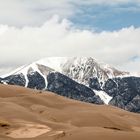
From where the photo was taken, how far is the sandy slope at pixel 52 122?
47.6 ft

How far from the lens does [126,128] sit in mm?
24203

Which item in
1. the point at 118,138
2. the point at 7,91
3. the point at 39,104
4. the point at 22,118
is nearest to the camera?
the point at 118,138

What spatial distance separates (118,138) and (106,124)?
365 inches

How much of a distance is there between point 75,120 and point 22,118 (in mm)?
3154

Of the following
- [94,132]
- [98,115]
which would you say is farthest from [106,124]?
[94,132]

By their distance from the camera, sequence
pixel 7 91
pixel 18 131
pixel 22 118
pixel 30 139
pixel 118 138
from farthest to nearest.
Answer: pixel 7 91 < pixel 22 118 < pixel 18 131 < pixel 30 139 < pixel 118 138

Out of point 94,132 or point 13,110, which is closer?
point 94,132

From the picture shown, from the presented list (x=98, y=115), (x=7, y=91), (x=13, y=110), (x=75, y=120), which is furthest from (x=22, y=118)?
(x=7, y=91)

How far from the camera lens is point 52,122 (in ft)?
67.7

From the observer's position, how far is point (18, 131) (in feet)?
55.4

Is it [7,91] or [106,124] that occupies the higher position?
[7,91]

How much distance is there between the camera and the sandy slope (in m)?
14.5

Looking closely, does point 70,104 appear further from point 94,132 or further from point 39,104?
point 94,132

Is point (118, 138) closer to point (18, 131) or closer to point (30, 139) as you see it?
point (30, 139)
